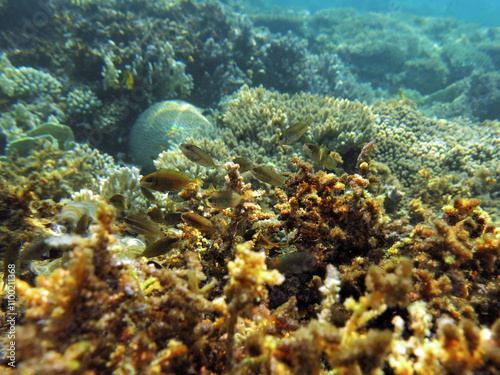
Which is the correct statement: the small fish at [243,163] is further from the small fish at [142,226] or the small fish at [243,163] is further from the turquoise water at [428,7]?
the turquoise water at [428,7]

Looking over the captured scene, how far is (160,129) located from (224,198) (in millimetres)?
4721

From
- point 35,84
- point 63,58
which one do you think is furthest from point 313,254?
point 63,58

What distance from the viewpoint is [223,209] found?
2850 mm

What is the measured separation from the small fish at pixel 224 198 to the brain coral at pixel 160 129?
3909mm

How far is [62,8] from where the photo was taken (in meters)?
9.05

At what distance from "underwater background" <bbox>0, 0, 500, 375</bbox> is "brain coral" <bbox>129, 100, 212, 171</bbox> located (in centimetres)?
5

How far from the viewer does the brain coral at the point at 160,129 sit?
623 centimetres

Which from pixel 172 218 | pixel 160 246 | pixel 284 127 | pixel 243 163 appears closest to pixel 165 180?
pixel 172 218

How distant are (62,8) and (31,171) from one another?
796 cm

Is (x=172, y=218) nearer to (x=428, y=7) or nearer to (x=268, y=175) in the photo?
(x=268, y=175)

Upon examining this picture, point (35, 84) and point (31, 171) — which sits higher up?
point (35, 84)

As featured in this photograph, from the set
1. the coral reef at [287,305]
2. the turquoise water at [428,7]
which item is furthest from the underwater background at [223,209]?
the turquoise water at [428,7]

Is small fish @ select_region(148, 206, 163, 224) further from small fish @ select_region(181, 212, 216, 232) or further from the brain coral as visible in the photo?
the brain coral

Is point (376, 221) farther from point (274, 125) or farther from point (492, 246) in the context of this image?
point (274, 125)
